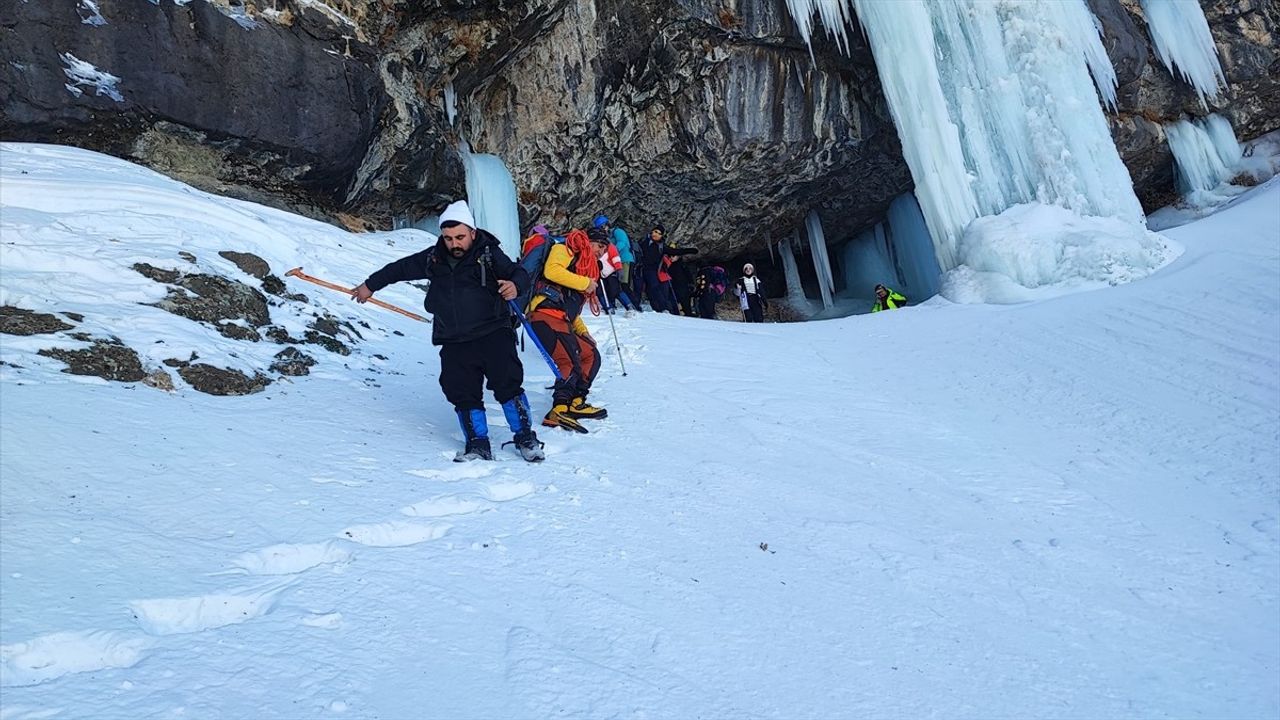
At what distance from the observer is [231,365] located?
5328 mm

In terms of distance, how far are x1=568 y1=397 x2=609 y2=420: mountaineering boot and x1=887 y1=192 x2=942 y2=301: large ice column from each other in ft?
41.3

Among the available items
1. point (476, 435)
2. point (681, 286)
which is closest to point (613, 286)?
point (681, 286)

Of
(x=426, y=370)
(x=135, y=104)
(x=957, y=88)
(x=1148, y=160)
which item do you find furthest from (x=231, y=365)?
(x=1148, y=160)

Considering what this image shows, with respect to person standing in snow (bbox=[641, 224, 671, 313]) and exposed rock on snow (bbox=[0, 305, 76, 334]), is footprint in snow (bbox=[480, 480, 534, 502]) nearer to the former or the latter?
exposed rock on snow (bbox=[0, 305, 76, 334])

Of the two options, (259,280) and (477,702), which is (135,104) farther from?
(477,702)

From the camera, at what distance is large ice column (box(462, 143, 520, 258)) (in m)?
13.8

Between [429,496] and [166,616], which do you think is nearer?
[166,616]

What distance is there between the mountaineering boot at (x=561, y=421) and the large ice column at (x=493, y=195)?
8626mm

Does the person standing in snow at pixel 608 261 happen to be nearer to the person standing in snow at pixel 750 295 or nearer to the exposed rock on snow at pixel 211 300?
the exposed rock on snow at pixel 211 300

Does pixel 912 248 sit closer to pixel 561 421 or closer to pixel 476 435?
pixel 561 421

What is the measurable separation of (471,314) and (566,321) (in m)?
1.31

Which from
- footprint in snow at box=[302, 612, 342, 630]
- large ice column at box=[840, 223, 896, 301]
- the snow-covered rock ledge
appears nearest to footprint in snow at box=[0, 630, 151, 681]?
footprint in snow at box=[302, 612, 342, 630]

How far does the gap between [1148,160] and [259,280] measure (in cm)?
1840

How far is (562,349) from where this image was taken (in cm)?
567
